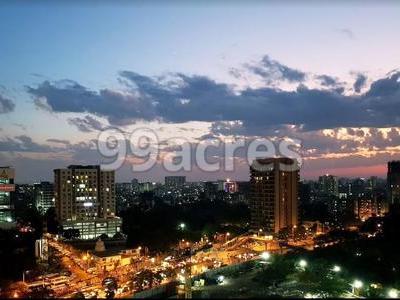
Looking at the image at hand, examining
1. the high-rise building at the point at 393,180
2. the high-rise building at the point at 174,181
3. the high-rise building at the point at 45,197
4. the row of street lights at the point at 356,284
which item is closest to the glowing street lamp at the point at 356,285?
the row of street lights at the point at 356,284

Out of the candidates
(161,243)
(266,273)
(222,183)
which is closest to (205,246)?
(161,243)

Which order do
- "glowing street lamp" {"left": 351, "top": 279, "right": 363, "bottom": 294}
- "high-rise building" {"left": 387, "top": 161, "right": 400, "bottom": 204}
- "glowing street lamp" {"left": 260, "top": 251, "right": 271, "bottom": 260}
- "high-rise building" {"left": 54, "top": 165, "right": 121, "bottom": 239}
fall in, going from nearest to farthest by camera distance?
"glowing street lamp" {"left": 351, "top": 279, "right": 363, "bottom": 294} < "glowing street lamp" {"left": 260, "top": 251, "right": 271, "bottom": 260} < "high-rise building" {"left": 54, "top": 165, "right": 121, "bottom": 239} < "high-rise building" {"left": 387, "top": 161, "right": 400, "bottom": 204}

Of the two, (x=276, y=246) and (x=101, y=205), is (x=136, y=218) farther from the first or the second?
(x=276, y=246)

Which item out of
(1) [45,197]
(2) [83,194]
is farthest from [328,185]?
(2) [83,194]

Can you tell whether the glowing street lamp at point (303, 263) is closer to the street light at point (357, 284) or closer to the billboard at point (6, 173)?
the street light at point (357, 284)

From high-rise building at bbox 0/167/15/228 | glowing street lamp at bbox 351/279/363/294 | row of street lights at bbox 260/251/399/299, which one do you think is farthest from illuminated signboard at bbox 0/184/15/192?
glowing street lamp at bbox 351/279/363/294

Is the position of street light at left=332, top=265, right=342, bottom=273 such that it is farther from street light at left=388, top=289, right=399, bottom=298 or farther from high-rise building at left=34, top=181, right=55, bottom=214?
high-rise building at left=34, top=181, right=55, bottom=214

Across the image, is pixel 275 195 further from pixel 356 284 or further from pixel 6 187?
pixel 356 284
